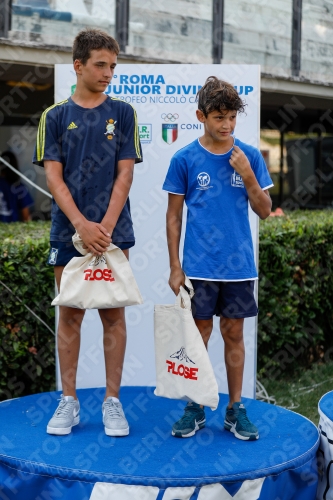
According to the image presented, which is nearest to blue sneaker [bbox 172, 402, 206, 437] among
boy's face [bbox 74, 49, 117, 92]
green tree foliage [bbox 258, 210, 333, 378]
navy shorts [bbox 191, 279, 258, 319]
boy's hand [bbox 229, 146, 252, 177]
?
navy shorts [bbox 191, 279, 258, 319]

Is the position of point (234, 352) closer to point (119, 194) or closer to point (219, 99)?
point (119, 194)

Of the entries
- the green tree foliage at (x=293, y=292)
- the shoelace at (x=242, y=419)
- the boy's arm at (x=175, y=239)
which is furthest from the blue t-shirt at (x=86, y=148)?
the green tree foliage at (x=293, y=292)

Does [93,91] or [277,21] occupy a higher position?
[277,21]

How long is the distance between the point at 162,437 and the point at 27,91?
24.9 ft

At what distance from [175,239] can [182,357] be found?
21.0 inches

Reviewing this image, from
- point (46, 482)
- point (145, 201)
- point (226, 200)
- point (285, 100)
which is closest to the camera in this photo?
point (46, 482)

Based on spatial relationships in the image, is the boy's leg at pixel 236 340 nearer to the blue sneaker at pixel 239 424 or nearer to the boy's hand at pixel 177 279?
the blue sneaker at pixel 239 424

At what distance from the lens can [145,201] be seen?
13.1 ft

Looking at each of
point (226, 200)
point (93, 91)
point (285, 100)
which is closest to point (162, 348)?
point (226, 200)

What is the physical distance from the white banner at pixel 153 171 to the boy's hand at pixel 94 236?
100cm

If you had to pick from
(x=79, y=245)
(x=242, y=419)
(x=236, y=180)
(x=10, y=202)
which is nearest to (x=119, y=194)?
Answer: (x=79, y=245)

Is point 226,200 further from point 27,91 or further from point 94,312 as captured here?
point 27,91

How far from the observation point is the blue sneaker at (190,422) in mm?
3104

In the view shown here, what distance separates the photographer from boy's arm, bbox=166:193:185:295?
3.11m
